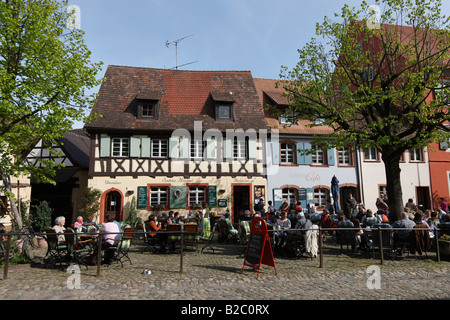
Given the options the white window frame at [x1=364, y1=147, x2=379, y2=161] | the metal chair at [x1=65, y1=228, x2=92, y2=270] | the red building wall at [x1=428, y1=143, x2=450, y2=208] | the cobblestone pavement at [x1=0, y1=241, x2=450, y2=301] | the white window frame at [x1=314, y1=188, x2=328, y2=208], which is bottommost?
the cobblestone pavement at [x1=0, y1=241, x2=450, y2=301]

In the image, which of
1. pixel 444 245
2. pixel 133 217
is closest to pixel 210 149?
pixel 133 217

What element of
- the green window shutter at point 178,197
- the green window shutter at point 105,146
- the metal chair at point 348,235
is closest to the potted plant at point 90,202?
the green window shutter at point 105,146

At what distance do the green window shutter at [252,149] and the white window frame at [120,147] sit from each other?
6881 mm

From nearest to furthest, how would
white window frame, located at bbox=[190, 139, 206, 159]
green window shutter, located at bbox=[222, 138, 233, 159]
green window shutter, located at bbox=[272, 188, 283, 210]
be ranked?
white window frame, located at bbox=[190, 139, 206, 159] < green window shutter, located at bbox=[222, 138, 233, 159] < green window shutter, located at bbox=[272, 188, 283, 210]

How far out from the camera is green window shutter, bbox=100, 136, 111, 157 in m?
17.2

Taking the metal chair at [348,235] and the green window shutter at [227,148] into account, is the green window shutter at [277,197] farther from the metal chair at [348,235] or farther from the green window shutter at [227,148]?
the metal chair at [348,235]

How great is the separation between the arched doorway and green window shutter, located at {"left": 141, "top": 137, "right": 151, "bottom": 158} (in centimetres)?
245

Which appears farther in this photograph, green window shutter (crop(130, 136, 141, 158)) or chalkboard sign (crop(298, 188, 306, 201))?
chalkboard sign (crop(298, 188, 306, 201))

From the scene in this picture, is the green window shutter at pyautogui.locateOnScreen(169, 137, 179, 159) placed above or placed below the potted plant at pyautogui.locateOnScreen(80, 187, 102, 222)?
above

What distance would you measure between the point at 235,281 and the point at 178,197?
11.1m

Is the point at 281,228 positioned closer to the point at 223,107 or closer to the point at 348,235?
the point at 348,235

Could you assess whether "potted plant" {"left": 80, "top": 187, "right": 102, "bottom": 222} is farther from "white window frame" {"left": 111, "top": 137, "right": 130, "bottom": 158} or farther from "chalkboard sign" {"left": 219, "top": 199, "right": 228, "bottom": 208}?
"chalkboard sign" {"left": 219, "top": 199, "right": 228, "bottom": 208}

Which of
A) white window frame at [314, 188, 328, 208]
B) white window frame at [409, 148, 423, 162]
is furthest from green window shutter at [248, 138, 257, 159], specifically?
white window frame at [409, 148, 423, 162]
